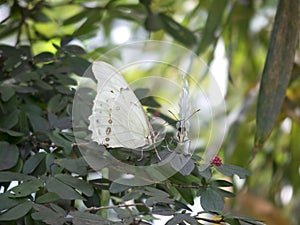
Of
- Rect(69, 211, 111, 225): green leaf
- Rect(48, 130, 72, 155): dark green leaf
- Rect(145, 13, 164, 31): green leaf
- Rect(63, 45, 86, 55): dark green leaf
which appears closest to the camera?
Rect(69, 211, 111, 225): green leaf

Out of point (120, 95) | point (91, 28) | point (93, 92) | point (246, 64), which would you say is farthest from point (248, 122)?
point (120, 95)

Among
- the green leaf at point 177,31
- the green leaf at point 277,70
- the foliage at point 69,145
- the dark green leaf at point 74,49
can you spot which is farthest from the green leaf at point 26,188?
the green leaf at point 177,31

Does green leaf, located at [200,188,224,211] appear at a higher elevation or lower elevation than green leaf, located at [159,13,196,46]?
lower

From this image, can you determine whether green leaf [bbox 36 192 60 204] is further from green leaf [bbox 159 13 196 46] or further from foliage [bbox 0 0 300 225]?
green leaf [bbox 159 13 196 46]

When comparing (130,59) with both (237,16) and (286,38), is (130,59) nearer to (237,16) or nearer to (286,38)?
(286,38)

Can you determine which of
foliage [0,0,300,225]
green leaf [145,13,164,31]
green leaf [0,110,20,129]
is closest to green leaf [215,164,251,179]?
foliage [0,0,300,225]

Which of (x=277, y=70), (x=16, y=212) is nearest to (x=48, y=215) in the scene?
(x=16, y=212)

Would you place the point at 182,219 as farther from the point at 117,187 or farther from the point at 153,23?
the point at 153,23

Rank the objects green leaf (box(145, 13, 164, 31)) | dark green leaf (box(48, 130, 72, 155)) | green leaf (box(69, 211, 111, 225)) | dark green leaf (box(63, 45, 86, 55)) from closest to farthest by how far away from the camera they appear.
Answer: green leaf (box(69, 211, 111, 225)), dark green leaf (box(48, 130, 72, 155)), dark green leaf (box(63, 45, 86, 55)), green leaf (box(145, 13, 164, 31))
